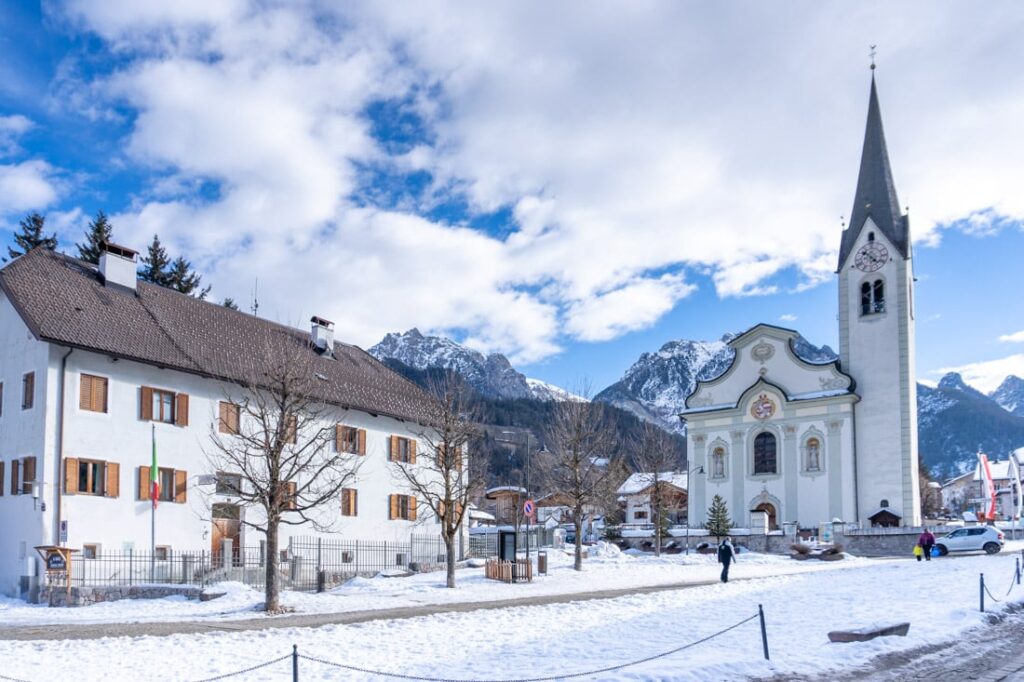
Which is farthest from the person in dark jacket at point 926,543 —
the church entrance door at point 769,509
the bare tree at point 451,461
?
the church entrance door at point 769,509

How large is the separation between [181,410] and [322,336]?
1221 cm

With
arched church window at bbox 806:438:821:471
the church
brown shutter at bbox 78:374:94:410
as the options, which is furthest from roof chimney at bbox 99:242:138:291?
arched church window at bbox 806:438:821:471

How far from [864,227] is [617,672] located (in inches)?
2212

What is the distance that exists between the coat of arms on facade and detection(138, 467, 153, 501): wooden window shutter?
143 ft

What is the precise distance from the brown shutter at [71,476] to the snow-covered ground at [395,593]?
11.3 feet

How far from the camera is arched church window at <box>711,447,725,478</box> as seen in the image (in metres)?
65.5

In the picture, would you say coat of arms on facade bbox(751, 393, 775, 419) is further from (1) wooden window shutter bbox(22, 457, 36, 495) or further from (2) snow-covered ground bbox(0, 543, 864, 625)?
(1) wooden window shutter bbox(22, 457, 36, 495)

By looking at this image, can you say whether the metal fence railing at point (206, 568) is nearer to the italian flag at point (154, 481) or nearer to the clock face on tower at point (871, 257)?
the italian flag at point (154, 481)

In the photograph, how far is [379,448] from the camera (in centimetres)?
4122

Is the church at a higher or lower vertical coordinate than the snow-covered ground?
higher

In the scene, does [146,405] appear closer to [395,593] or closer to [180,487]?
[180,487]

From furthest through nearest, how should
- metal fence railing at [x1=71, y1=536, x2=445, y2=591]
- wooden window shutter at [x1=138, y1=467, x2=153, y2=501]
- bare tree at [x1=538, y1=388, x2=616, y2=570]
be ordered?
bare tree at [x1=538, y1=388, x2=616, y2=570], wooden window shutter at [x1=138, y1=467, x2=153, y2=501], metal fence railing at [x1=71, y1=536, x2=445, y2=591]

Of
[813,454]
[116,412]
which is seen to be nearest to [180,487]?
[116,412]

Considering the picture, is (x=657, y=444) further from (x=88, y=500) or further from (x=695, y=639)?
(x=695, y=639)
